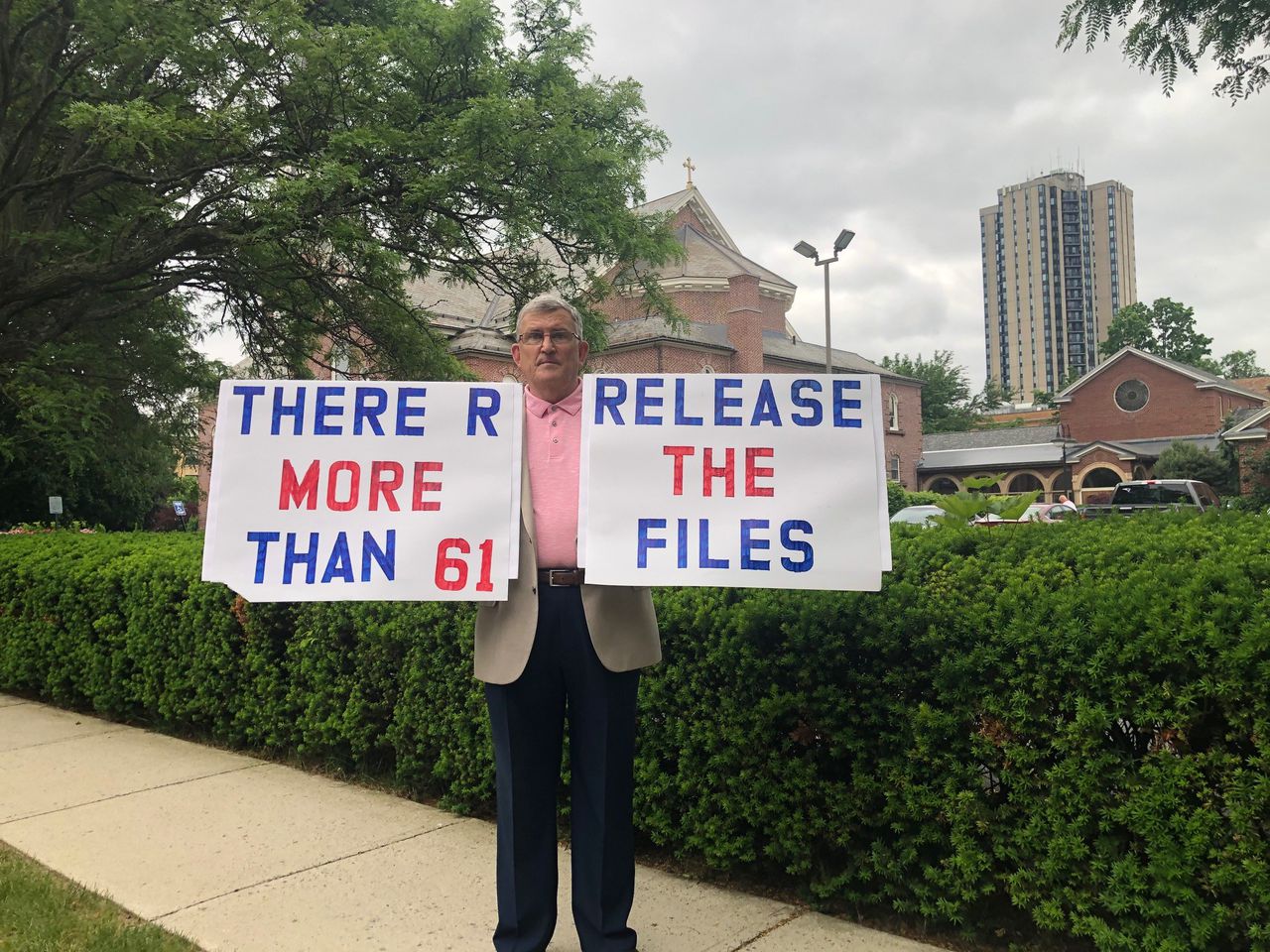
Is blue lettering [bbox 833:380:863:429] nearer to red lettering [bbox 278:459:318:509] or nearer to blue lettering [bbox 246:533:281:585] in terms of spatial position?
red lettering [bbox 278:459:318:509]

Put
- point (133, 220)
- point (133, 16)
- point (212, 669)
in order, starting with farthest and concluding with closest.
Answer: point (133, 220) < point (133, 16) < point (212, 669)

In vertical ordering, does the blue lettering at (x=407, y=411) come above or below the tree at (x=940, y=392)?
below

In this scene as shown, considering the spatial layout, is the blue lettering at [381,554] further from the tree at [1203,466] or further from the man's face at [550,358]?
the tree at [1203,466]

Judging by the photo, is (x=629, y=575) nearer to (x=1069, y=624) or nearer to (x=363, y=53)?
(x=1069, y=624)

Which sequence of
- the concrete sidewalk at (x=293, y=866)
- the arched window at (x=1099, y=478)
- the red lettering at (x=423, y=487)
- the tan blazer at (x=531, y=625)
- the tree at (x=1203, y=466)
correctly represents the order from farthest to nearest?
the arched window at (x=1099, y=478) → the tree at (x=1203, y=466) → the concrete sidewalk at (x=293, y=866) → the red lettering at (x=423, y=487) → the tan blazer at (x=531, y=625)

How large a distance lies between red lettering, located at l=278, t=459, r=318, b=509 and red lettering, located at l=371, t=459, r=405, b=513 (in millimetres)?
199

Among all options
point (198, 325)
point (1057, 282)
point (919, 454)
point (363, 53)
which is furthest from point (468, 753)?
point (1057, 282)

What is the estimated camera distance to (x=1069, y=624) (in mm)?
2758

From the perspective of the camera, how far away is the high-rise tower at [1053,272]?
134625 millimetres

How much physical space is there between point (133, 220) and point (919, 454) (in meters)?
49.2

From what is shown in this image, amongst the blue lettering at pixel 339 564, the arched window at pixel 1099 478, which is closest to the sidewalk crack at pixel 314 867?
the blue lettering at pixel 339 564

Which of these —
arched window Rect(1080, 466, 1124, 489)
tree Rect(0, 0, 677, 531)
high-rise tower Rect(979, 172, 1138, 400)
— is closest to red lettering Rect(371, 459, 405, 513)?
tree Rect(0, 0, 677, 531)

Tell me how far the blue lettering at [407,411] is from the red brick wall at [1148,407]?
199 ft

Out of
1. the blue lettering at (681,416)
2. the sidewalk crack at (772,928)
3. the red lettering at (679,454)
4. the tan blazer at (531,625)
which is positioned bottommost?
the sidewalk crack at (772,928)
